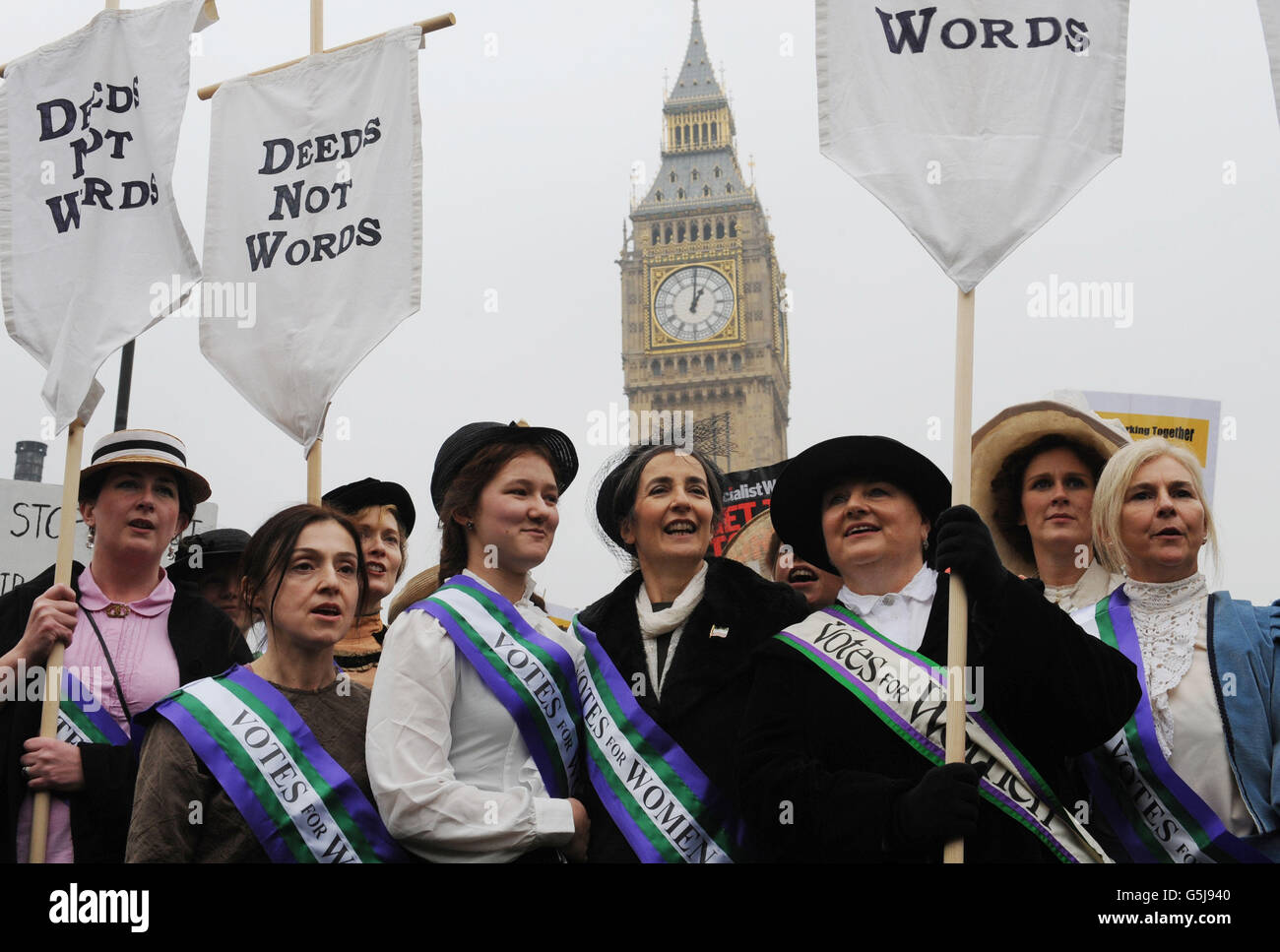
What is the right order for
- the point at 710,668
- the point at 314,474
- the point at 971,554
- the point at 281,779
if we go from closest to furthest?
the point at 971,554 < the point at 281,779 < the point at 710,668 < the point at 314,474

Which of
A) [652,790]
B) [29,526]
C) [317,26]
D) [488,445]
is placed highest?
[317,26]

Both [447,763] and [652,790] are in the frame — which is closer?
[447,763]

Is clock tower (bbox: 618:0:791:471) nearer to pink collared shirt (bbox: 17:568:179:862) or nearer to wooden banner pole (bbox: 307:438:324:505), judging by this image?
wooden banner pole (bbox: 307:438:324:505)

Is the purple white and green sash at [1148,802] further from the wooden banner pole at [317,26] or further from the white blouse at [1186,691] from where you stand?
the wooden banner pole at [317,26]

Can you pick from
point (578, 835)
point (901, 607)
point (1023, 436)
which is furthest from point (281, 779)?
point (1023, 436)

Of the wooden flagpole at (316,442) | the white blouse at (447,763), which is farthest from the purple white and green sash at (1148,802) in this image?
the wooden flagpole at (316,442)

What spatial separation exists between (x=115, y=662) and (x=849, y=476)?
249 cm

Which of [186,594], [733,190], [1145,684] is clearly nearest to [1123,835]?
[1145,684]

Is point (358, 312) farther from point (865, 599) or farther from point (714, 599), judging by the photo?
point (865, 599)

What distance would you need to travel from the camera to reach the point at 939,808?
3414mm

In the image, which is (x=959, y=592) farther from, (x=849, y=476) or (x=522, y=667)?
(x=522, y=667)

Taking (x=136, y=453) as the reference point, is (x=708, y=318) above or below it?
above

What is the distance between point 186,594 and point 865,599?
2464mm
